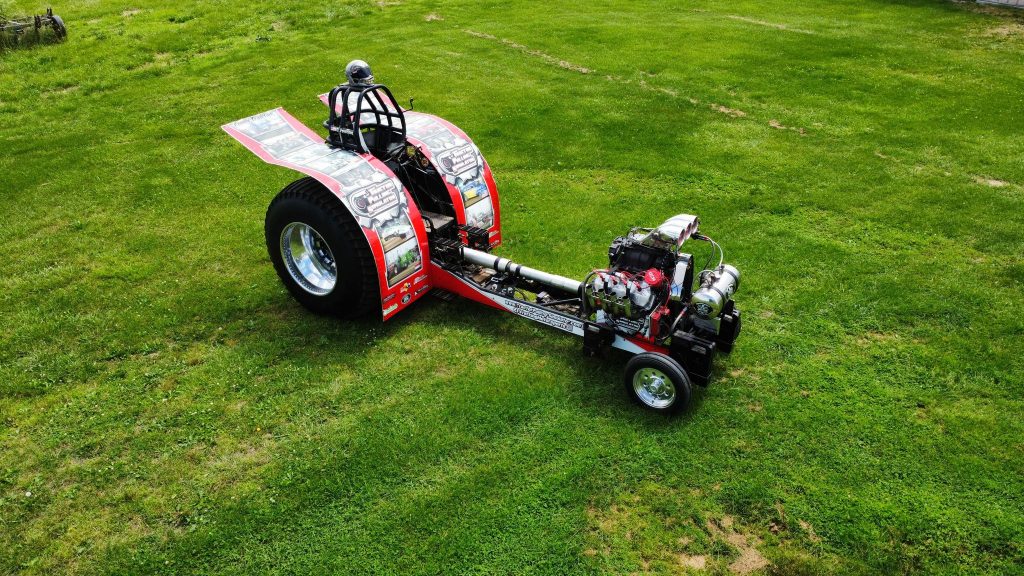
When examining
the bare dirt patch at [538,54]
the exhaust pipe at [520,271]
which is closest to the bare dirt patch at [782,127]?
the bare dirt patch at [538,54]

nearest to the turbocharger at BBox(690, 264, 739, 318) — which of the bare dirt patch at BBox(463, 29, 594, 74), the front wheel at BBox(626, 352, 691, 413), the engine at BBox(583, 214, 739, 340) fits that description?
the engine at BBox(583, 214, 739, 340)

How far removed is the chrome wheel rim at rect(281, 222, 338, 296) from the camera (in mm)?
7719

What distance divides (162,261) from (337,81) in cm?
828

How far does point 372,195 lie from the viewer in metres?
6.99

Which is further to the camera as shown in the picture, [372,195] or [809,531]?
[372,195]

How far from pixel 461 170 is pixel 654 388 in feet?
12.0

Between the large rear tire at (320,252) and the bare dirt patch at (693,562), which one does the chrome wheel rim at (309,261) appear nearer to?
the large rear tire at (320,252)

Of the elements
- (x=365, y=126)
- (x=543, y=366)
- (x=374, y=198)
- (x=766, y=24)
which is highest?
(x=766, y=24)

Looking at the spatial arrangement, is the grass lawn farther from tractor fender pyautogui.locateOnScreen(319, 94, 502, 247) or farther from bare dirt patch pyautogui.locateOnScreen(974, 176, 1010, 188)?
tractor fender pyautogui.locateOnScreen(319, 94, 502, 247)

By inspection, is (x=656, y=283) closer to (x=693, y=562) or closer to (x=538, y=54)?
(x=693, y=562)

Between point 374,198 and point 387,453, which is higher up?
point 374,198

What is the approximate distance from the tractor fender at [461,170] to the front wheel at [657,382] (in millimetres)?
2898

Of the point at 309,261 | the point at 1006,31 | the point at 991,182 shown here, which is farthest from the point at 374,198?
the point at 1006,31

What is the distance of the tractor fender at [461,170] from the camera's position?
8.01 meters
